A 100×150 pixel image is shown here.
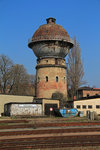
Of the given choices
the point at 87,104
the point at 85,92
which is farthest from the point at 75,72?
the point at 87,104

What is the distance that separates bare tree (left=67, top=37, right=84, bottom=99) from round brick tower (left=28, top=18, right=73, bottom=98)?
258 inches

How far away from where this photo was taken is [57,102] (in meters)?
34.4

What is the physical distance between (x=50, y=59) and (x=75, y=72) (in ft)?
29.3

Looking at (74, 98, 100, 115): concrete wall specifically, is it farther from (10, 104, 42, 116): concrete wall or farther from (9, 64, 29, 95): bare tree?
(9, 64, 29, 95): bare tree

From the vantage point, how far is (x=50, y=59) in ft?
133

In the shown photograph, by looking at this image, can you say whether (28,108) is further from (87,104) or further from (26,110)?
(87,104)

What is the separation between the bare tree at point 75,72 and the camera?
4712cm

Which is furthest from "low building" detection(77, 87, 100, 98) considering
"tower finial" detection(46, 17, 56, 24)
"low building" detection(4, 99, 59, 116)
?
"low building" detection(4, 99, 59, 116)

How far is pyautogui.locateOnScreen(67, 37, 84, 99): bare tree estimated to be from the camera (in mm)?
47125

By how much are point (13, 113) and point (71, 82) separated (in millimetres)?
19639

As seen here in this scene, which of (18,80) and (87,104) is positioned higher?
(18,80)

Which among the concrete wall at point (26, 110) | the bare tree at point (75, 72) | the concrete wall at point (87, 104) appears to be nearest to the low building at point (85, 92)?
the bare tree at point (75, 72)

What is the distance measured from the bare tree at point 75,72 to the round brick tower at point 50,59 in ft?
21.5

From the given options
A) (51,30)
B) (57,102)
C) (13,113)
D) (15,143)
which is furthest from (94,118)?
(51,30)
